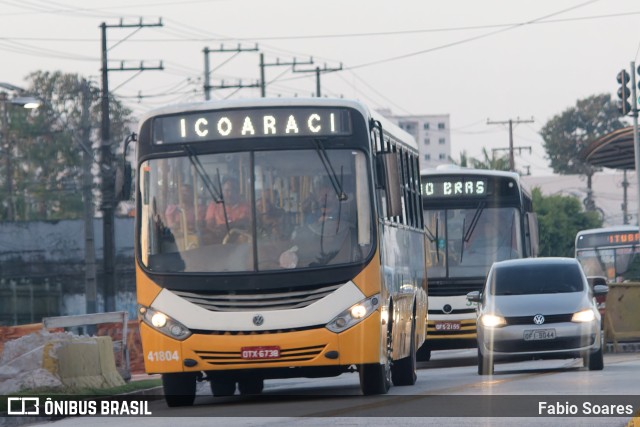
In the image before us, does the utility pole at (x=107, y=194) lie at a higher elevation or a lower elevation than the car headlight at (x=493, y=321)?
higher

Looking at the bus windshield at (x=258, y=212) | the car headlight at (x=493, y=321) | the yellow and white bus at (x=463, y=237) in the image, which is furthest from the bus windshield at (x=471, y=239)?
the bus windshield at (x=258, y=212)

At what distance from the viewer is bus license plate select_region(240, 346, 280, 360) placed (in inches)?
598

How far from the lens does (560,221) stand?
98438mm

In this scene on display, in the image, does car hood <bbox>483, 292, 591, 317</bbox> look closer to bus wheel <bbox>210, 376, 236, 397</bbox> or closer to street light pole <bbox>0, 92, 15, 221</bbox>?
bus wheel <bbox>210, 376, 236, 397</bbox>

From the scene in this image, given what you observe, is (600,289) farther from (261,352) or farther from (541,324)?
(261,352)

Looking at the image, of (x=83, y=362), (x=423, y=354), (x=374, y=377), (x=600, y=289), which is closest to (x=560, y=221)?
(x=423, y=354)

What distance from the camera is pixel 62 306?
67625mm

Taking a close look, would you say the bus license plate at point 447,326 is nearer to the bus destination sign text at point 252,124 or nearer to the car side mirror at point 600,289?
the car side mirror at point 600,289

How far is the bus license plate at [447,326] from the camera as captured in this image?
85.6 ft

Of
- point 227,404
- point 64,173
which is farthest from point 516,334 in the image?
point 64,173

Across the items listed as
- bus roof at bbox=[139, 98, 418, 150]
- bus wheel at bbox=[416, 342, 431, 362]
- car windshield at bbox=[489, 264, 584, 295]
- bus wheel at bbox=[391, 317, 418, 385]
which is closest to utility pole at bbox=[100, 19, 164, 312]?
bus wheel at bbox=[416, 342, 431, 362]

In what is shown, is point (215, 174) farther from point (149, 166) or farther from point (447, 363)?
point (447, 363)

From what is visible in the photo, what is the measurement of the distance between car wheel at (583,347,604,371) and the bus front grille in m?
6.64

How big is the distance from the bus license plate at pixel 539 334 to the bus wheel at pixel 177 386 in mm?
6068
